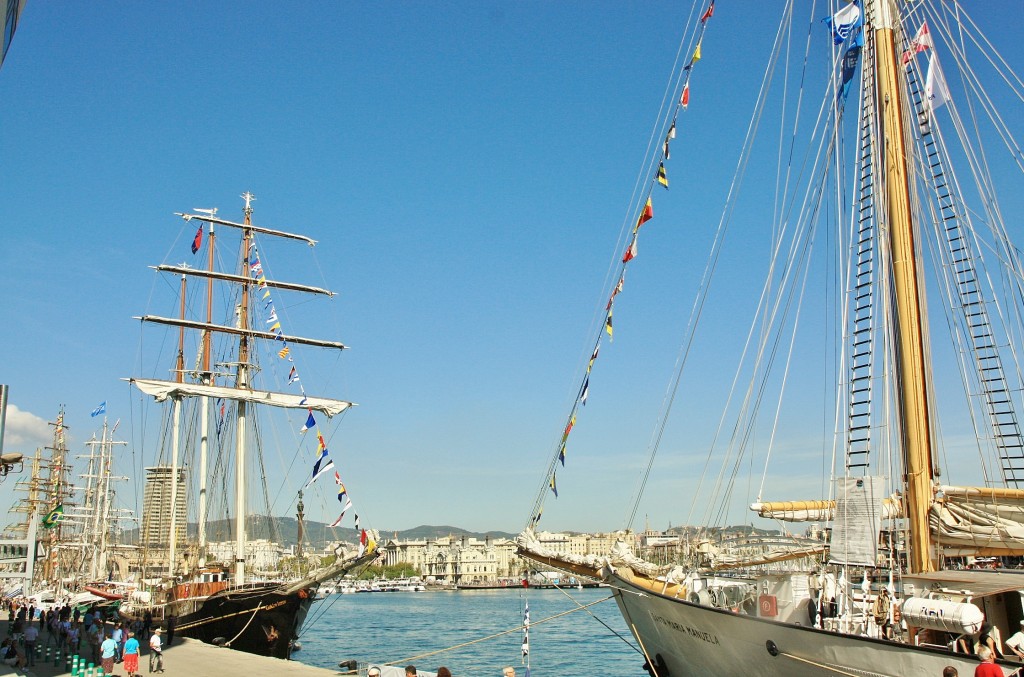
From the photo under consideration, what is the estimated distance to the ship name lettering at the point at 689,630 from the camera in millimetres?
17253

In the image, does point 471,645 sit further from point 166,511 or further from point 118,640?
point 166,511

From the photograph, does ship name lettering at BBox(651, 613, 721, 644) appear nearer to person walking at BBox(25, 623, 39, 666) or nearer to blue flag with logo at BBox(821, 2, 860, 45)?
blue flag with logo at BBox(821, 2, 860, 45)

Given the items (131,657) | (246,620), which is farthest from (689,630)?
(246,620)

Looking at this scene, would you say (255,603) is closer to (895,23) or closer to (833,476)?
(833,476)

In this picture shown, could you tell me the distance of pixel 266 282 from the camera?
151 ft

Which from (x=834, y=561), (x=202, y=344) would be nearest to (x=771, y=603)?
(x=834, y=561)

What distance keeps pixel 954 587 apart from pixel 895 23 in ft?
37.3

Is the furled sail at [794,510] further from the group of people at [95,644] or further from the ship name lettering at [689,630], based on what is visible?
the group of people at [95,644]

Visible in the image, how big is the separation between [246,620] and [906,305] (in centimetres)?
2852

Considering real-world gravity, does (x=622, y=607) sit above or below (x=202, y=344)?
below

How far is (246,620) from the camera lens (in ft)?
117

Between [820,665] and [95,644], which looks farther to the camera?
[95,644]

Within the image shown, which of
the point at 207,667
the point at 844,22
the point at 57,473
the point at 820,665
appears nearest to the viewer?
the point at 820,665

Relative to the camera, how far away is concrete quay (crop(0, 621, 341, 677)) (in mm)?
21922
